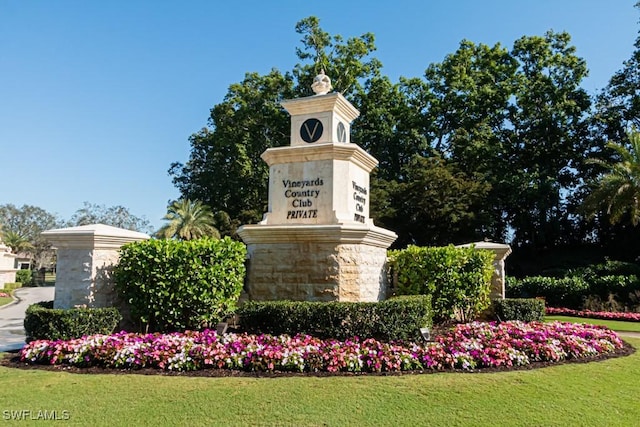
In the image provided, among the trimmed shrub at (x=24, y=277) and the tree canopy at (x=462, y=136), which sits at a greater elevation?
the tree canopy at (x=462, y=136)

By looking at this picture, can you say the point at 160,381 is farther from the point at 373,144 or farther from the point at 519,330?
the point at 373,144

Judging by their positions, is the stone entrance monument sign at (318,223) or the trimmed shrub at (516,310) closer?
the stone entrance monument sign at (318,223)

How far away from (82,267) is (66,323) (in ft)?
4.33

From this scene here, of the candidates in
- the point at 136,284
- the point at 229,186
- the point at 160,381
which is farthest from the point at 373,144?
the point at 160,381

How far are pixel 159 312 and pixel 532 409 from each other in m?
6.25

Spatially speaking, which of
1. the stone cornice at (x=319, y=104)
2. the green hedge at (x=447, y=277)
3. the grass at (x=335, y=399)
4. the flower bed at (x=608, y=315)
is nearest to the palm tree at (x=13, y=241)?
the stone cornice at (x=319, y=104)

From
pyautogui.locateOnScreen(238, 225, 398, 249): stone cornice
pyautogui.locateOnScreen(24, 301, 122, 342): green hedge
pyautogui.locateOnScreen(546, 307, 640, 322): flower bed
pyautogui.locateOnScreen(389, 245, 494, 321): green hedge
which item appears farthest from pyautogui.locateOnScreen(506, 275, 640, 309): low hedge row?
pyautogui.locateOnScreen(24, 301, 122, 342): green hedge

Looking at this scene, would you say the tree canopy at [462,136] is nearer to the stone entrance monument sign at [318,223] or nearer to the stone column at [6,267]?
the stone entrance monument sign at [318,223]

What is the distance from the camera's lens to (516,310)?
11.8m

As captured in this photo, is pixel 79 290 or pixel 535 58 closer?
pixel 79 290

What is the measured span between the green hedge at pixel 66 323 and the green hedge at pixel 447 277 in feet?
20.7

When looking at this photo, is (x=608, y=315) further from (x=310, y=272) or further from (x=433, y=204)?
(x=310, y=272)

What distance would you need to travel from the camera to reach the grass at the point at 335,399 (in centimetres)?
509

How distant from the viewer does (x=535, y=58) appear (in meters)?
33.2
